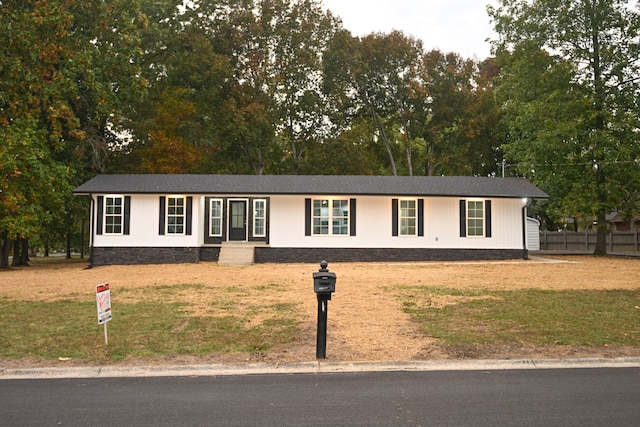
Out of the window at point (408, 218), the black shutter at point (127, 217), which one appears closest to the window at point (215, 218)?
the black shutter at point (127, 217)

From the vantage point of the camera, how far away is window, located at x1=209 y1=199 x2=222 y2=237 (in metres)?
26.0

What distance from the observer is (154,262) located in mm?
24703

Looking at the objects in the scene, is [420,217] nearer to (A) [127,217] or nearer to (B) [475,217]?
(B) [475,217]

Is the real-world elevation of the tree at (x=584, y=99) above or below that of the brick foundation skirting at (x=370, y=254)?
above

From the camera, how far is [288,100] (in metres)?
41.8

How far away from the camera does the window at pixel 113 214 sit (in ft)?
81.7

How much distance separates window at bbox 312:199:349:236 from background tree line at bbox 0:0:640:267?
11.9m

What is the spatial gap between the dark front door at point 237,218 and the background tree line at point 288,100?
787cm

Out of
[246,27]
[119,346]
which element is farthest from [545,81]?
[119,346]

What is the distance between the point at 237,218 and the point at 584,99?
18737mm

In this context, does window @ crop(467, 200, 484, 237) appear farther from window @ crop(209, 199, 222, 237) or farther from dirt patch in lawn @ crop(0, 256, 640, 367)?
window @ crop(209, 199, 222, 237)

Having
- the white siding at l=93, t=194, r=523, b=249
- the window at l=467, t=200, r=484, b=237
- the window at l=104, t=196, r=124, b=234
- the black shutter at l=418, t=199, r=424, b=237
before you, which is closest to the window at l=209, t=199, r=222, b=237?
the white siding at l=93, t=194, r=523, b=249

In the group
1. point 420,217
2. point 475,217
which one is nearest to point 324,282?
point 420,217

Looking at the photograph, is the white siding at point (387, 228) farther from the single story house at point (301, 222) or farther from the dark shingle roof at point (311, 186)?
the dark shingle roof at point (311, 186)
